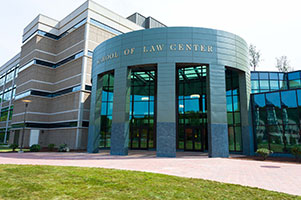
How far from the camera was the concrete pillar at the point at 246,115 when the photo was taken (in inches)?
A: 860

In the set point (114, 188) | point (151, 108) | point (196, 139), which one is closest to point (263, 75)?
point (196, 139)

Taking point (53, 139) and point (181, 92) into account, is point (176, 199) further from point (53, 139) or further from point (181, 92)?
point (53, 139)

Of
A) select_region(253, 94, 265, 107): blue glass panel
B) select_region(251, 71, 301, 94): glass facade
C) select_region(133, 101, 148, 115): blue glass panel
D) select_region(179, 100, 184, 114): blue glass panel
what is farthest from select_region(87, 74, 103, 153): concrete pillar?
select_region(251, 71, 301, 94): glass facade

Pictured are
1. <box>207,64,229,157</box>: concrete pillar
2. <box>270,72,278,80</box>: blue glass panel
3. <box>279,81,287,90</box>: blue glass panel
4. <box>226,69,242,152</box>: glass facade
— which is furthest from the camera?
<box>279,81,287,90</box>: blue glass panel

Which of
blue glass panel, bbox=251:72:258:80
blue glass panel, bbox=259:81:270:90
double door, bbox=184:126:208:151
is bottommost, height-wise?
double door, bbox=184:126:208:151

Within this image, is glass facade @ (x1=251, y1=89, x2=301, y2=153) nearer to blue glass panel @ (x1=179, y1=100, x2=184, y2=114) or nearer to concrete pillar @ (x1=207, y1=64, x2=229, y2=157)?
concrete pillar @ (x1=207, y1=64, x2=229, y2=157)

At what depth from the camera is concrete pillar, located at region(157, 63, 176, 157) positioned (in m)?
18.5

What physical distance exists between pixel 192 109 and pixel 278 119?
9881 millimetres

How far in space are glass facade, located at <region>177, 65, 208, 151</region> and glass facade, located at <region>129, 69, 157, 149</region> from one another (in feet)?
12.0

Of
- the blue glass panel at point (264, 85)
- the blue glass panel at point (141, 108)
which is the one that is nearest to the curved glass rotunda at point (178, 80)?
the blue glass panel at point (141, 108)

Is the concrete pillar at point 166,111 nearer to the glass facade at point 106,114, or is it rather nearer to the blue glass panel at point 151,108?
the blue glass panel at point 151,108

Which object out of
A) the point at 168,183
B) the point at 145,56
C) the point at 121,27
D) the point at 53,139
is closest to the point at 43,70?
the point at 53,139

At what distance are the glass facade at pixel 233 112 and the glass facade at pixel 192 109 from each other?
289cm

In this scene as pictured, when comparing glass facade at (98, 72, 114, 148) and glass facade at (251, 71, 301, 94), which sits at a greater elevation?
glass facade at (251, 71, 301, 94)
